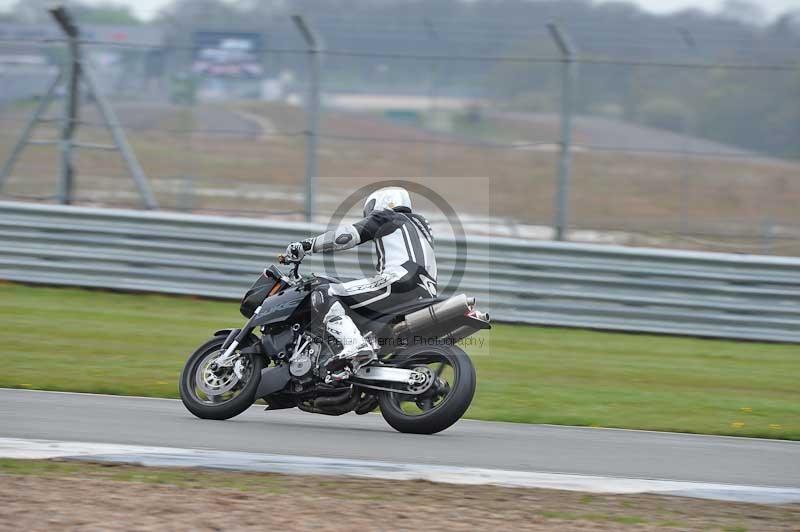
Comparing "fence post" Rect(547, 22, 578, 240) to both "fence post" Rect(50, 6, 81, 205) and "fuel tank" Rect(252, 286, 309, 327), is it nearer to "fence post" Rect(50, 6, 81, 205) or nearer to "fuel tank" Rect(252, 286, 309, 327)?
"fence post" Rect(50, 6, 81, 205)

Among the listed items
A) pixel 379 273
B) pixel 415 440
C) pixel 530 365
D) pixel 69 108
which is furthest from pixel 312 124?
pixel 415 440

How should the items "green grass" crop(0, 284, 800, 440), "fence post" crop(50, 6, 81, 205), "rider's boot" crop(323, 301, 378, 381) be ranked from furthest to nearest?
"fence post" crop(50, 6, 81, 205), "green grass" crop(0, 284, 800, 440), "rider's boot" crop(323, 301, 378, 381)

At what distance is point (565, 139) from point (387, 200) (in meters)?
6.45

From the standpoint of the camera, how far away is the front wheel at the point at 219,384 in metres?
7.70

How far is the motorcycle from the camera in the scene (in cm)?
745

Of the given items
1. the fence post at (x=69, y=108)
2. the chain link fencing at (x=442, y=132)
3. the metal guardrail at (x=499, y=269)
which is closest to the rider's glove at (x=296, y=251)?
the metal guardrail at (x=499, y=269)

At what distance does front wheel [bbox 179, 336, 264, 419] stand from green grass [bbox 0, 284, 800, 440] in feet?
3.87

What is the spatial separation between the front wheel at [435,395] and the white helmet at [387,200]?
3.23 ft

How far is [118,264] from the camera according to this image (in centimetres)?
1404

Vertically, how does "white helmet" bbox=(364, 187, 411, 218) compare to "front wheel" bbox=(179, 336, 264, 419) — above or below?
above

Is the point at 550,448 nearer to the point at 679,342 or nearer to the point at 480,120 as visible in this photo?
the point at 679,342

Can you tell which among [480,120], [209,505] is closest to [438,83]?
[480,120]

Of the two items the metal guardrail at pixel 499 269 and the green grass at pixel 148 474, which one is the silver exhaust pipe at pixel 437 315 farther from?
the metal guardrail at pixel 499 269

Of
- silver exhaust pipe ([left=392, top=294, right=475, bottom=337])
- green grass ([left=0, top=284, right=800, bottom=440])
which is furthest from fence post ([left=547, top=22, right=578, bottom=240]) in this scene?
silver exhaust pipe ([left=392, top=294, right=475, bottom=337])
